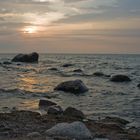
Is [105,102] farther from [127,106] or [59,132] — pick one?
[59,132]

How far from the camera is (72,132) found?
39.5ft

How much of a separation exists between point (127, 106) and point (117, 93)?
6934 mm

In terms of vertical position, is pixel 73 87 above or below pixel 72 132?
below

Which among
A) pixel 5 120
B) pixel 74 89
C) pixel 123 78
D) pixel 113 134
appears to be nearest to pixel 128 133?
pixel 113 134

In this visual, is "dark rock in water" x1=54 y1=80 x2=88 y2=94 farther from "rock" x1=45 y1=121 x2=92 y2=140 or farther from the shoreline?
"rock" x1=45 y1=121 x2=92 y2=140

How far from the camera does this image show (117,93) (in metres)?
29.5

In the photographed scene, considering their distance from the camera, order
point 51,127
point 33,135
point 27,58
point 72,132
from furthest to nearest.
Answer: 1. point 27,58
2. point 51,127
3. point 72,132
4. point 33,135

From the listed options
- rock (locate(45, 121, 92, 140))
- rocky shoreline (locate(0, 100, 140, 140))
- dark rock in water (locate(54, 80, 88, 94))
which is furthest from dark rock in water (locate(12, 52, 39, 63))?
rock (locate(45, 121, 92, 140))

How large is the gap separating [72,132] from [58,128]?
523mm

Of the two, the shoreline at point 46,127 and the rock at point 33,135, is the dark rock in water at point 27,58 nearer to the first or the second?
the shoreline at point 46,127

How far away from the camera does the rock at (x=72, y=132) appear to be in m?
11.9

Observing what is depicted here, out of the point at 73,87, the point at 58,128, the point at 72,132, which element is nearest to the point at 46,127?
the point at 58,128

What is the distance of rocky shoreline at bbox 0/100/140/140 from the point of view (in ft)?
39.1

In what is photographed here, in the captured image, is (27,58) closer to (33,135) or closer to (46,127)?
(46,127)
